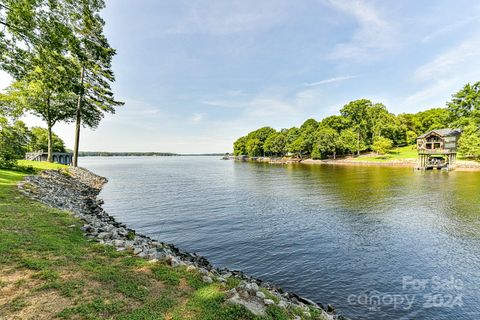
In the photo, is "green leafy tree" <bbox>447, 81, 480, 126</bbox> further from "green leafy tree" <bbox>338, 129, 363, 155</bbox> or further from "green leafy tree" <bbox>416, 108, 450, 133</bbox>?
"green leafy tree" <bbox>338, 129, 363, 155</bbox>

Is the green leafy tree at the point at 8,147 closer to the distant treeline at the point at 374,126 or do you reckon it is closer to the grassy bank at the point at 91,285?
the grassy bank at the point at 91,285

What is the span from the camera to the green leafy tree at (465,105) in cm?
7519

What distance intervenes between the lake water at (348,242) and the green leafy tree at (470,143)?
44.2 m

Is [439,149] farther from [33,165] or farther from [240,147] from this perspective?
[240,147]

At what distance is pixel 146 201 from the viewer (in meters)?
25.6

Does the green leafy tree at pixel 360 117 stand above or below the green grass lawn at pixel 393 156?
above

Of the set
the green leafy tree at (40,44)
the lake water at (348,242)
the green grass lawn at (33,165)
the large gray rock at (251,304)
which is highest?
the green leafy tree at (40,44)

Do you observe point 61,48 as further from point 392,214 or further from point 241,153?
point 241,153

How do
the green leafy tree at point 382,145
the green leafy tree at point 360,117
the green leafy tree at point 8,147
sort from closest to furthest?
the green leafy tree at point 8,147
the green leafy tree at point 382,145
the green leafy tree at point 360,117

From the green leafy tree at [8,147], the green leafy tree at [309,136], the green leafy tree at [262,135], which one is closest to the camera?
the green leafy tree at [8,147]

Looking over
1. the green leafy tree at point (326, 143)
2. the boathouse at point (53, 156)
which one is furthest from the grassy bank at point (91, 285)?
the green leafy tree at point (326, 143)

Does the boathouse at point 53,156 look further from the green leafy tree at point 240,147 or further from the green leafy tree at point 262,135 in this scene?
the green leafy tree at point 240,147

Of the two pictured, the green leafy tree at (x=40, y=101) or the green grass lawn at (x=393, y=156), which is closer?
the green leafy tree at (x=40, y=101)

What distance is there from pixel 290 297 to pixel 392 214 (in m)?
15.5
